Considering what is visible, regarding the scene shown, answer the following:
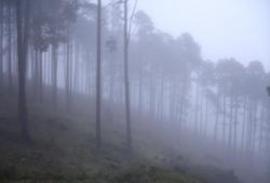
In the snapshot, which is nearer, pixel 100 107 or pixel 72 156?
pixel 72 156

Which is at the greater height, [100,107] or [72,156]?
[100,107]

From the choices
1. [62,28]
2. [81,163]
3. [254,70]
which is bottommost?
[81,163]

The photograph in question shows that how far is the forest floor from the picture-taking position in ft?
48.8

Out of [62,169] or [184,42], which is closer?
[62,169]

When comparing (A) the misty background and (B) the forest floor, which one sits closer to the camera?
(B) the forest floor

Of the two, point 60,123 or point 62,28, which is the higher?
point 62,28

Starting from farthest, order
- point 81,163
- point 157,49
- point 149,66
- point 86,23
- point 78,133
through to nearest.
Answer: point 149,66 < point 157,49 < point 86,23 < point 78,133 < point 81,163

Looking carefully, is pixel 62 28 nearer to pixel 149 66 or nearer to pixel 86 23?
pixel 86 23

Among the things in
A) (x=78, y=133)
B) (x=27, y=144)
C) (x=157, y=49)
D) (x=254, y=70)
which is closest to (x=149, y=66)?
(x=157, y=49)

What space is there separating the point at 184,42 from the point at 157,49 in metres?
3.91

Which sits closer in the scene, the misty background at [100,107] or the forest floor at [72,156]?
the forest floor at [72,156]

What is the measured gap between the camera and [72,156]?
62.2 feet

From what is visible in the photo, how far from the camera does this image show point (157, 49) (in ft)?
157

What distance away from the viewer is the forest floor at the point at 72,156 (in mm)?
14859
